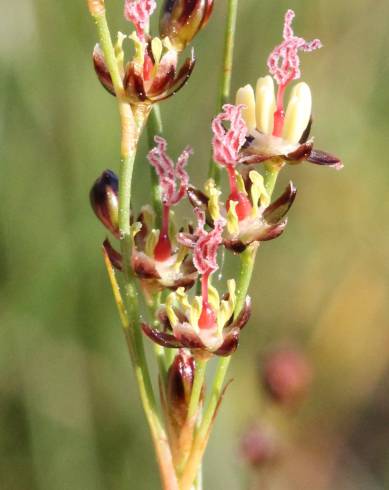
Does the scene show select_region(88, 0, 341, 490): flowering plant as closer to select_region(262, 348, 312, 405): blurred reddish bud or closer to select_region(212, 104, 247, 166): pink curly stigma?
select_region(212, 104, 247, 166): pink curly stigma

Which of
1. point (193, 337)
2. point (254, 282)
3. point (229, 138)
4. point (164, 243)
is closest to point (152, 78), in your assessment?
point (229, 138)

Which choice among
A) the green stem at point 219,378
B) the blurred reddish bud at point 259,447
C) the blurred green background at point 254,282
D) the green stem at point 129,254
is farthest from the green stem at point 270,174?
the blurred green background at point 254,282

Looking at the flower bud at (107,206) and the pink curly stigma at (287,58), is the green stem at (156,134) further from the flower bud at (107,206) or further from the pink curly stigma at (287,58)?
the pink curly stigma at (287,58)

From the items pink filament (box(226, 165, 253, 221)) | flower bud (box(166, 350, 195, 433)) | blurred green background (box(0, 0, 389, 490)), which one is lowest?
blurred green background (box(0, 0, 389, 490))

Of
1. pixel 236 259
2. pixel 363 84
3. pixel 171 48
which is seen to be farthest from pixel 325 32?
pixel 171 48

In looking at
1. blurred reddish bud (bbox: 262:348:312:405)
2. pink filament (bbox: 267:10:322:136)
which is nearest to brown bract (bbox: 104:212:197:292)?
pink filament (bbox: 267:10:322:136)

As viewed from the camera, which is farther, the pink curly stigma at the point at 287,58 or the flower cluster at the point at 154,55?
the pink curly stigma at the point at 287,58

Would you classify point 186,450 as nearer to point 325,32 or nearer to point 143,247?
point 143,247
